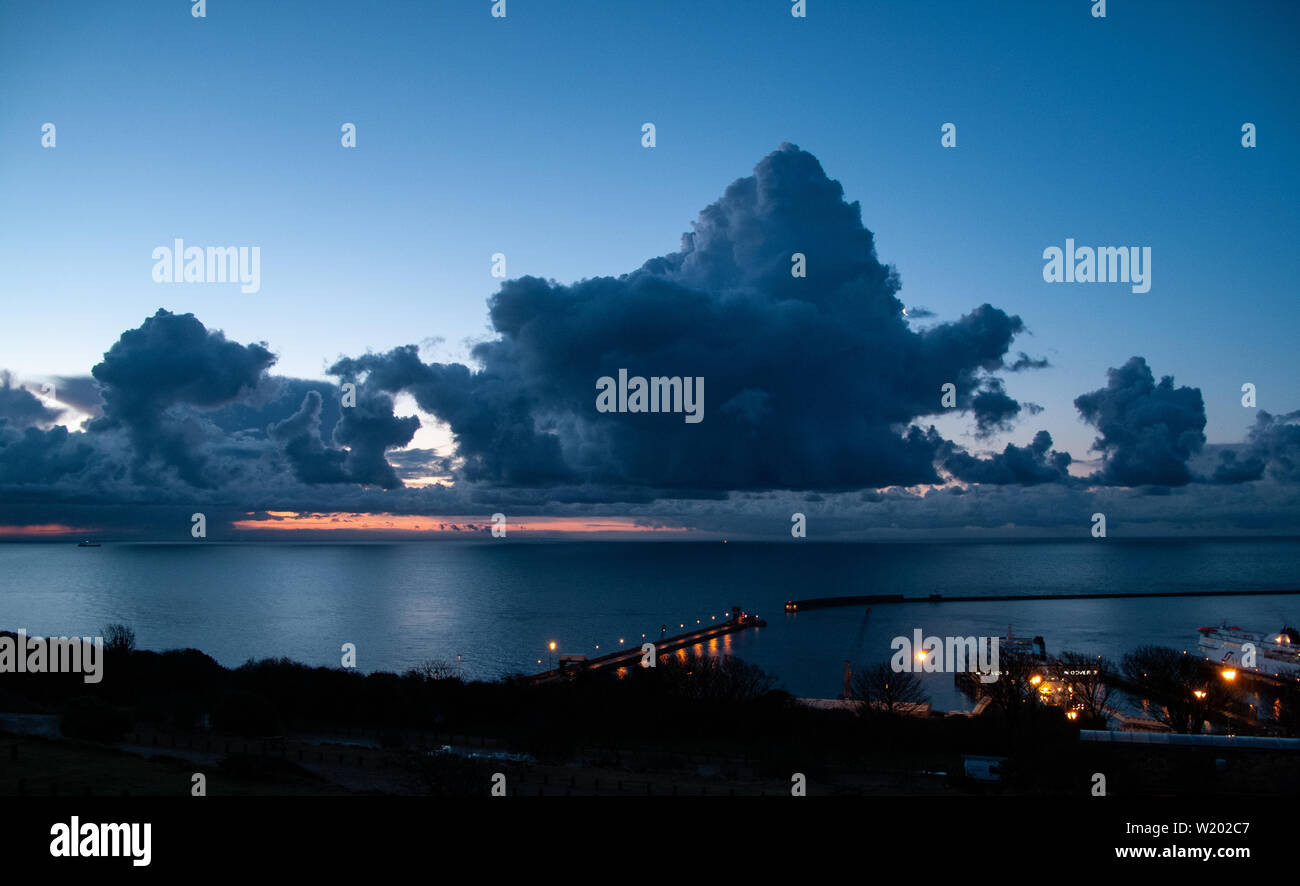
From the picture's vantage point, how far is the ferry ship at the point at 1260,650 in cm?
7156

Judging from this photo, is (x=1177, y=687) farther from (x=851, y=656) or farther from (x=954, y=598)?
(x=954, y=598)

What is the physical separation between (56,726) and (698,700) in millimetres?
31293

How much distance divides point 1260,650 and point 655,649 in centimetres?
6088

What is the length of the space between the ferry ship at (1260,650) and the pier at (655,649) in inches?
2132

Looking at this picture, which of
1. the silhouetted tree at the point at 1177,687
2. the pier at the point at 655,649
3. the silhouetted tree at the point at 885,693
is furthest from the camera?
the pier at the point at 655,649

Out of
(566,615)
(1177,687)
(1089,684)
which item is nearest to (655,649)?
(566,615)

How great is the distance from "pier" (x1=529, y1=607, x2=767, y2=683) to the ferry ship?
54.1 meters

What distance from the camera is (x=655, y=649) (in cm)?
8219

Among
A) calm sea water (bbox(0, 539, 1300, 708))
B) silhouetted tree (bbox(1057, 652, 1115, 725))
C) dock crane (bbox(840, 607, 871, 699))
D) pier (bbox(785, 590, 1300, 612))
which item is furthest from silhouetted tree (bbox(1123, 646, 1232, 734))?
pier (bbox(785, 590, 1300, 612))

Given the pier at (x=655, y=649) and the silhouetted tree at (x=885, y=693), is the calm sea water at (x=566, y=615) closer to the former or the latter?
the pier at (x=655, y=649)

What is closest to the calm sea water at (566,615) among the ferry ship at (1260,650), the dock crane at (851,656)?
the dock crane at (851,656)

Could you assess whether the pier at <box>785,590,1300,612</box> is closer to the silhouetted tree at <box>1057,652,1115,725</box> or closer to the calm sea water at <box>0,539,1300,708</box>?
the calm sea water at <box>0,539,1300,708</box>
